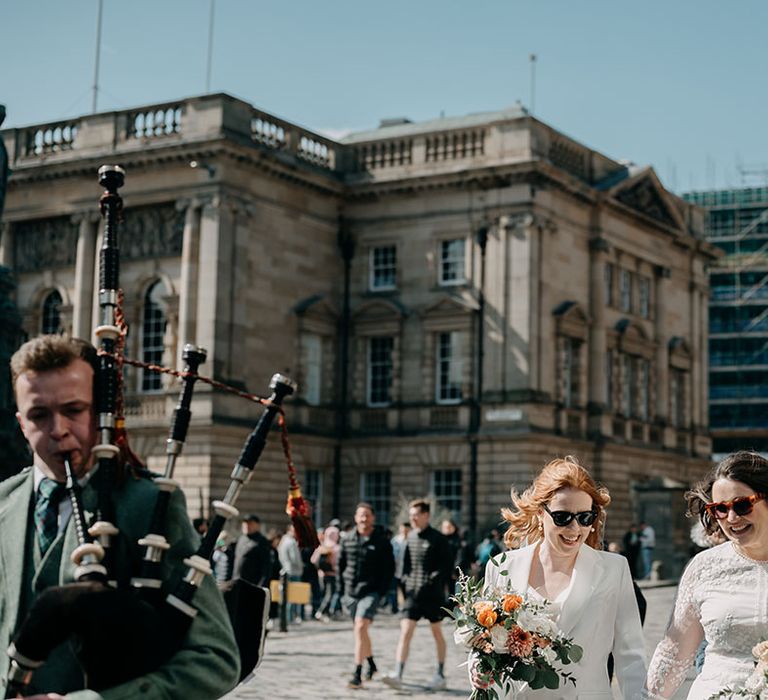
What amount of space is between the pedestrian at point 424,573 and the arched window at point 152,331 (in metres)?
27.3

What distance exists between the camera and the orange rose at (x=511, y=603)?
→ 614 cm

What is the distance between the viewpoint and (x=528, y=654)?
6.07 metres

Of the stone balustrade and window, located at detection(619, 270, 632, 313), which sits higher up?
the stone balustrade

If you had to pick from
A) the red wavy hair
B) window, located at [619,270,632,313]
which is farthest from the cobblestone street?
window, located at [619,270,632,313]

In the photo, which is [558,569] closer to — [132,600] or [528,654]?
[528,654]

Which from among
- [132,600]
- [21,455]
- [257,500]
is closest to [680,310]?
[257,500]

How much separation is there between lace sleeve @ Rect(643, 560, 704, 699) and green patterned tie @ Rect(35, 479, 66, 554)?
11.0 ft

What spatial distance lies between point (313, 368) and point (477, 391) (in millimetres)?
5355

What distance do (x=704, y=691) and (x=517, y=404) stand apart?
123 feet

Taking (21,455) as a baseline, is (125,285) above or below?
above

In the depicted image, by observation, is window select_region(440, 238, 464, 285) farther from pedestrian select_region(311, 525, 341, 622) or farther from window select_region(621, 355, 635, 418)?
pedestrian select_region(311, 525, 341, 622)

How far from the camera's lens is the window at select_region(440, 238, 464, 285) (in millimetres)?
45469

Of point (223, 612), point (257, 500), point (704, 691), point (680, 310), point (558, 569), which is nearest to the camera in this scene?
point (223, 612)

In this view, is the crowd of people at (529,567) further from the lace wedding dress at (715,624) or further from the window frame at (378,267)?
the window frame at (378,267)
